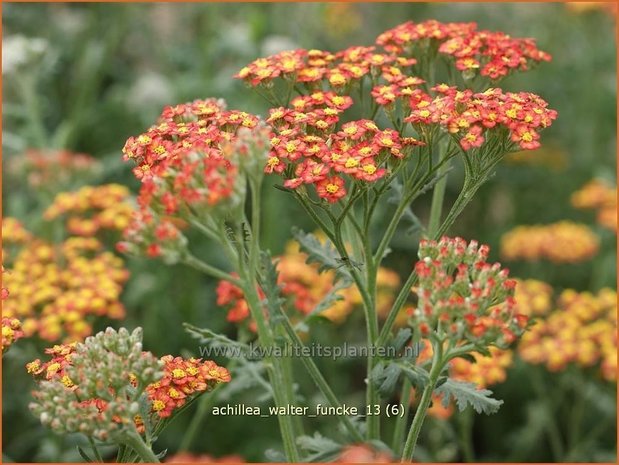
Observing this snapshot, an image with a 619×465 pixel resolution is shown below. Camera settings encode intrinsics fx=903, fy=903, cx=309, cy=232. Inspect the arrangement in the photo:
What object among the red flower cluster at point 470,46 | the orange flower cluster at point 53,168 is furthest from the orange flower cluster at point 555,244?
the orange flower cluster at point 53,168

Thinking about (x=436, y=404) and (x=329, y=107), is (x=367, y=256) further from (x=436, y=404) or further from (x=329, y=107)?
(x=436, y=404)

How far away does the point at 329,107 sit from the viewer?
3154 millimetres

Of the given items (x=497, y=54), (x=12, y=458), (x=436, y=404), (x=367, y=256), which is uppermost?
(x=497, y=54)

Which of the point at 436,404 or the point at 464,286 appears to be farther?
the point at 436,404

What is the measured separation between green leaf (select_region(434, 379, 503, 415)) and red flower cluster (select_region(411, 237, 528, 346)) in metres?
0.24

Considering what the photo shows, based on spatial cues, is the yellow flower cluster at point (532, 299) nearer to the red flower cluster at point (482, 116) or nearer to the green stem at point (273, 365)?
the red flower cluster at point (482, 116)

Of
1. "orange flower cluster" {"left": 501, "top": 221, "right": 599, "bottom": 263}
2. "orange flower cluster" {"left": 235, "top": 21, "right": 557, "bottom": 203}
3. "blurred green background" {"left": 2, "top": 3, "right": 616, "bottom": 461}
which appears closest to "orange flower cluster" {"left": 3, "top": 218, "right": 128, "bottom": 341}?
"blurred green background" {"left": 2, "top": 3, "right": 616, "bottom": 461}

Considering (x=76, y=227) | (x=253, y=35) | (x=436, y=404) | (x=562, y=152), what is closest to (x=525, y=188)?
(x=562, y=152)

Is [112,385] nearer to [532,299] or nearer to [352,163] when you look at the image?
[352,163]

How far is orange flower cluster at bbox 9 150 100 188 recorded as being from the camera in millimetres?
5230

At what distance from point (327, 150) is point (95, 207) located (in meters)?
2.39

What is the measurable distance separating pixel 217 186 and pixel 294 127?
0.59 m

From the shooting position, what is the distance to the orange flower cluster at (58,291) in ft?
12.8

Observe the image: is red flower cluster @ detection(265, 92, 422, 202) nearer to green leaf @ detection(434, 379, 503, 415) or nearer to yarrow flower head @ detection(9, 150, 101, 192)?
green leaf @ detection(434, 379, 503, 415)
